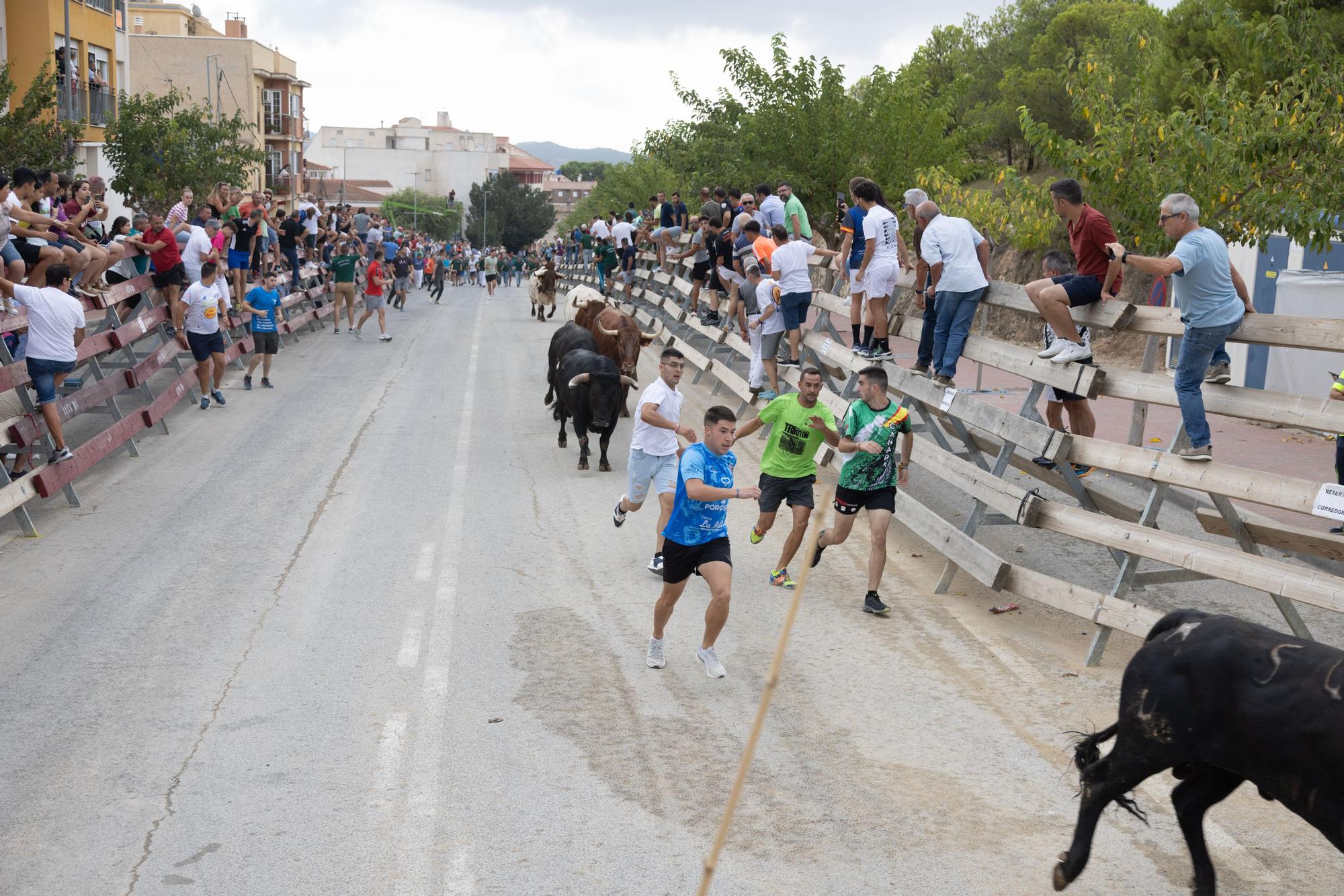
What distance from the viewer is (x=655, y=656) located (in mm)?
8492

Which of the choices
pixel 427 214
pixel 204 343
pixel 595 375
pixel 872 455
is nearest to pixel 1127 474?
pixel 872 455

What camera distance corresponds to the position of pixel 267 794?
646 cm

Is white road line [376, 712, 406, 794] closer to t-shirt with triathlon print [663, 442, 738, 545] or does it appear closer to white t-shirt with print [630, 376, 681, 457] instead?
t-shirt with triathlon print [663, 442, 738, 545]

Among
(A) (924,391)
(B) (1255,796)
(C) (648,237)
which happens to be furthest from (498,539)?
(C) (648,237)

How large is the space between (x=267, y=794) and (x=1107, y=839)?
4.21 metres

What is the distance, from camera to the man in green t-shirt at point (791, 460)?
34.1 feet

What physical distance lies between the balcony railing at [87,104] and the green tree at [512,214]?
7317 cm

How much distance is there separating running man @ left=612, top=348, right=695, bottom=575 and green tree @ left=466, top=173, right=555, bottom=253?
104644mm

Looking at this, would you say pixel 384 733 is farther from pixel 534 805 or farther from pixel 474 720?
pixel 534 805

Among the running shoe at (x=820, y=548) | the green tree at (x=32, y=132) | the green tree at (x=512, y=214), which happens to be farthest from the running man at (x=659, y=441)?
the green tree at (x=512, y=214)

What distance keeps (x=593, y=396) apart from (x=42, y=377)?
5821 millimetres

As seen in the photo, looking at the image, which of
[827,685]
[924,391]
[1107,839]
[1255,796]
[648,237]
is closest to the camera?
[1107,839]

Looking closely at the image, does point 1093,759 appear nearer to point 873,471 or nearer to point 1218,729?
point 1218,729

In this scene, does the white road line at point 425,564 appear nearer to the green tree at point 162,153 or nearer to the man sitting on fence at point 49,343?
the man sitting on fence at point 49,343
